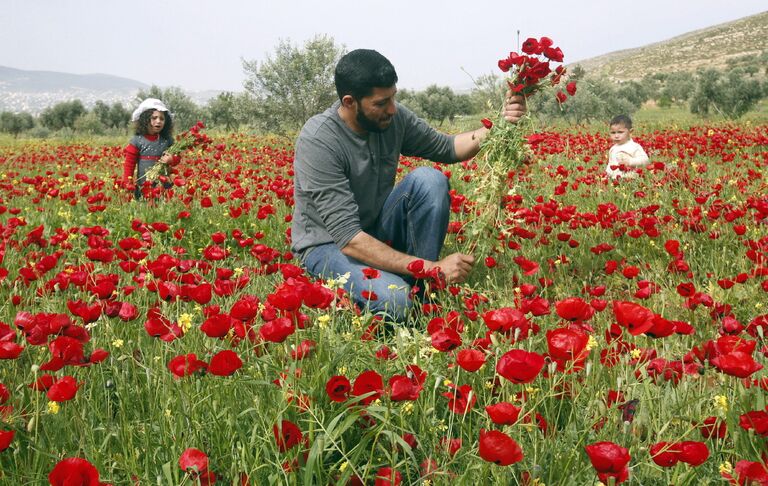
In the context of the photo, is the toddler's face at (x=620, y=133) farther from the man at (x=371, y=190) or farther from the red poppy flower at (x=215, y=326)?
the red poppy flower at (x=215, y=326)

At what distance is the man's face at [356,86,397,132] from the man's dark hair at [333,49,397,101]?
3 centimetres

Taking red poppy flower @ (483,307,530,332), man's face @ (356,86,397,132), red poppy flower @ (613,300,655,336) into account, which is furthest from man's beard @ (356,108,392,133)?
red poppy flower @ (613,300,655,336)

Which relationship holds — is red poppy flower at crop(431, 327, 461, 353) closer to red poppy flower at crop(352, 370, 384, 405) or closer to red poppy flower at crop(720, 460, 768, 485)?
red poppy flower at crop(352, 370, 384, 405)

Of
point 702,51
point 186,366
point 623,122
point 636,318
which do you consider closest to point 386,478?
point 186,366

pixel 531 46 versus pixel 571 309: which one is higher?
pixel 531 46

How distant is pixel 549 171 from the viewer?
7.61 m

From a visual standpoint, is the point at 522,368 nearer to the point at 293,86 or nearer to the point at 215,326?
the point at 215,326

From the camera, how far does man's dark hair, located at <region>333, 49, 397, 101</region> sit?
135 inches

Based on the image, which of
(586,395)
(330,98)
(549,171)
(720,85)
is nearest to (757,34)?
(720,85)

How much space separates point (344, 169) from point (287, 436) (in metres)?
2.56

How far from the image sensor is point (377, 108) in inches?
140

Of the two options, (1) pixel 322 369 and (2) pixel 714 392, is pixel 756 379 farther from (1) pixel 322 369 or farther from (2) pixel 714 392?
(1) pixel 322 369

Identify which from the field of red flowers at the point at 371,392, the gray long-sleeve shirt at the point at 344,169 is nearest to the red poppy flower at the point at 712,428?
the field of red flowers at the point at 371,392

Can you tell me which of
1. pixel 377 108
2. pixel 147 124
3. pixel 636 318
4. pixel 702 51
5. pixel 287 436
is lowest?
pixel 287 436
